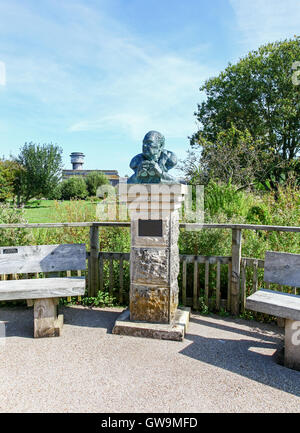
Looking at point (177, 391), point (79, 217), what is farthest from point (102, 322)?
point (79, 217)

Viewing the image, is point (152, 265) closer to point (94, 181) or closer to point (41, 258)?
point (41, 258)

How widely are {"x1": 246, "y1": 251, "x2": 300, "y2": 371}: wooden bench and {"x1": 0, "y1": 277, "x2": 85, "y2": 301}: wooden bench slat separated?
5.97ft

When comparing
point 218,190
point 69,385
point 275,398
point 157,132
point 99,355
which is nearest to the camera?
point 275,398

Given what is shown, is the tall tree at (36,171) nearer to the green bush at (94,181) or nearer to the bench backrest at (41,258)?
the green bush at (94,181)

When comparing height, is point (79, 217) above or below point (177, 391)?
above

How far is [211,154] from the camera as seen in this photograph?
15.0 m

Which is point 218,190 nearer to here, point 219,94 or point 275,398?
point 275,398

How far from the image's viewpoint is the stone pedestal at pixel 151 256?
10.6 feet

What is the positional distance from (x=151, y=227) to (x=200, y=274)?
4.58ft

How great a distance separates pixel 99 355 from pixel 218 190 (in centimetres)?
466

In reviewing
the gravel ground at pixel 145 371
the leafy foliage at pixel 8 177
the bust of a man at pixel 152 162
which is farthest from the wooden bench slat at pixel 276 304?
the leafy foliage at pixel 8 177

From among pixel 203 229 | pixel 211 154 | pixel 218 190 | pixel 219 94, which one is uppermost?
pixel 219 94
